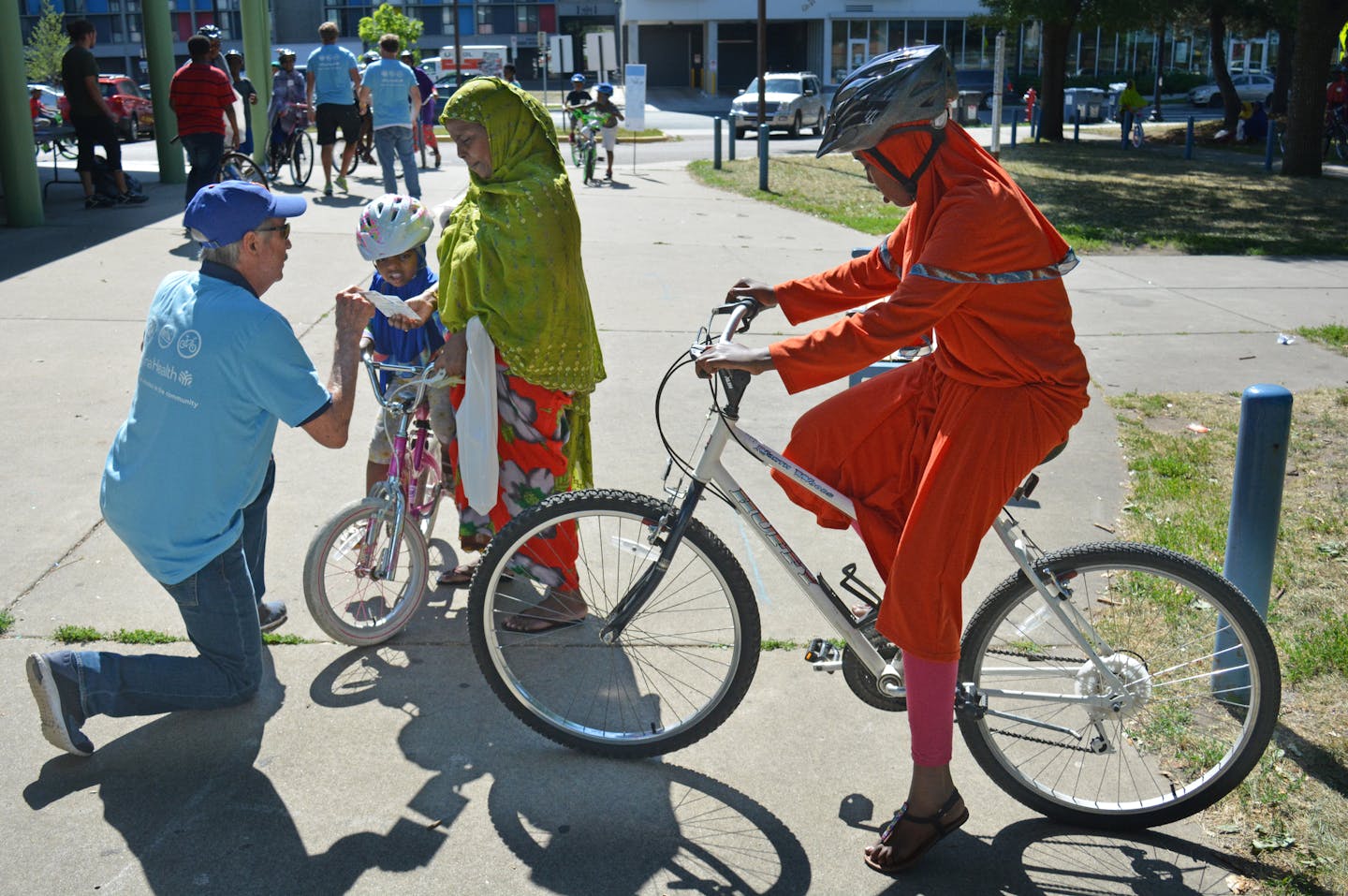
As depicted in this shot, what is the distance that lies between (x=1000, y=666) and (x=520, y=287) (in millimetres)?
2005

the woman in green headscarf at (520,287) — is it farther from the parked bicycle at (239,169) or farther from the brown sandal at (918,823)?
the parked bicycle at (239,169)

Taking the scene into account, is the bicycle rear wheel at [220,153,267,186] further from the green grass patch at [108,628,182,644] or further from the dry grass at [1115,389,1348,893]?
Answer: the dry grass at [1115,389,1348,893]

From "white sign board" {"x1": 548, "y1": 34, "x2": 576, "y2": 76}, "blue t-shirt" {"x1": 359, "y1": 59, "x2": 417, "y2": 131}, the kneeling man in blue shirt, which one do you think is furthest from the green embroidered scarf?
"white sign board" {"x1": 548, "y1": 34, "x2": 576, "y2": 76}

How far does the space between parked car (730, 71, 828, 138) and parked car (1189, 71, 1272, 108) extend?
64.9ft

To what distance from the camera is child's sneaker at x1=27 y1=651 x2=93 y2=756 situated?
3389mm

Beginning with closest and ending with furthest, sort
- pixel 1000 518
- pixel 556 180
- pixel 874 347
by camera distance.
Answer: pixel 874 347 < pixel 1000 518 < pixel 556 180

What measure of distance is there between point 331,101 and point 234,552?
41.7 ft

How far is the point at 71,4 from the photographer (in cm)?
7088

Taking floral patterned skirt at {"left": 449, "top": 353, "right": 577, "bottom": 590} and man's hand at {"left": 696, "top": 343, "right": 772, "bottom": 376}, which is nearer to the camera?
man's hand at {"left": 696, "top": 343, "right": 772, "bottom": 376}

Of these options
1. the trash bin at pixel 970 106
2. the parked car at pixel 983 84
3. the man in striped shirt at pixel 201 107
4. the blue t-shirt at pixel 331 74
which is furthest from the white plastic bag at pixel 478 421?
the parked car at pixel 983 84

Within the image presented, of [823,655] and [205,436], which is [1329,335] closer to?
[823,655]

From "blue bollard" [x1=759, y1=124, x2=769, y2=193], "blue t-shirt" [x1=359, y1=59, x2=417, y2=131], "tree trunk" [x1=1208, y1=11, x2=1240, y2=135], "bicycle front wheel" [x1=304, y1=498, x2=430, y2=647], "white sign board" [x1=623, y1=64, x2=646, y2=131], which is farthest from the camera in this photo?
"tree trunk" [x1=1208, y1=11, x2=1240, y2=135]

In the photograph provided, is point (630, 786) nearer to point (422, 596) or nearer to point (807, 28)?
point (422, 596)

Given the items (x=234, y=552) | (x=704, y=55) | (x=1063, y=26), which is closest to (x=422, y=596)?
(x=234, y=552)
